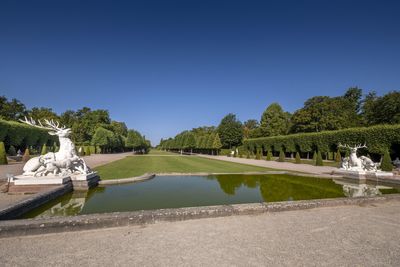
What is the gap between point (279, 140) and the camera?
37406 mm

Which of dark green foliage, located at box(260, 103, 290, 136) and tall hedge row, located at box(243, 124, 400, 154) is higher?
dark green foliage, located at box(260, 103, 290, 136)

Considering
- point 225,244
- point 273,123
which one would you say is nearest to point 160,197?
point 225,244

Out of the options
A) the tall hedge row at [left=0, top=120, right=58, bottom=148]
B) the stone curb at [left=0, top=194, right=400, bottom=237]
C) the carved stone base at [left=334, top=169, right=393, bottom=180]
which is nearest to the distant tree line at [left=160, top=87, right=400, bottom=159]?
the carved stone base at [left=334, top=169, right=393, bottom=180]

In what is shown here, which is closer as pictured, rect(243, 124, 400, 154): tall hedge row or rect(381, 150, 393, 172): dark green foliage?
rect(381, 150, 393, 172): dark green foliage

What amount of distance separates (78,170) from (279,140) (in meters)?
32.8

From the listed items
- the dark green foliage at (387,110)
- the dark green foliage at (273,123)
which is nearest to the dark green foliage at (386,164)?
the dark green foliage at (387,110)

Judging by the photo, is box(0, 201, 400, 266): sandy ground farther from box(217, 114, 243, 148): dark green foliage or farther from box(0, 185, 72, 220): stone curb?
box(217, 114, 243, 148): dark green foliage

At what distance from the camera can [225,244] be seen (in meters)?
3.68

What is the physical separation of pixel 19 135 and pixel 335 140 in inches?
1536

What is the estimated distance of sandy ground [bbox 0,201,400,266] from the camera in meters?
3.12

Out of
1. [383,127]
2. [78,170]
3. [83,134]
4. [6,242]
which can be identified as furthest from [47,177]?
[83,134]

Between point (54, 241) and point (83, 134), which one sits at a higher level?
point (83, 134)

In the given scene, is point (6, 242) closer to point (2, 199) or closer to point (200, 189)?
point (2, 199)

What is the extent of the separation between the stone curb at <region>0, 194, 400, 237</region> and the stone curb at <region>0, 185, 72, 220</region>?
38.6 inches
